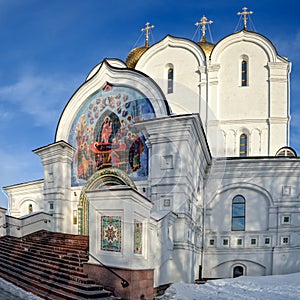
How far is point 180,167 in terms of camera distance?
10922 millimetres

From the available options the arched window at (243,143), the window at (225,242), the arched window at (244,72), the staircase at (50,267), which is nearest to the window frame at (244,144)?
the arched window at (243,143)

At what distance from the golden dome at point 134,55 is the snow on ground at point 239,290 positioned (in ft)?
45.5

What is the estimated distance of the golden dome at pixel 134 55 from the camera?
841 inches

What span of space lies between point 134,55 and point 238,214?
11852 millimetres

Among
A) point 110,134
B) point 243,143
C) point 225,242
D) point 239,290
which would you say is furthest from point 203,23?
point 239,290

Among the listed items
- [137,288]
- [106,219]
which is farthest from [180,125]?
[137,288]

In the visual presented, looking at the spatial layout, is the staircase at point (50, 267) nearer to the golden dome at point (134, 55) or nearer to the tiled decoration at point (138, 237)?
the tiled decoration at point (138, 237)

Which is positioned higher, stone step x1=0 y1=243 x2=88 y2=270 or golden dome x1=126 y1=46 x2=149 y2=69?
golden dome x1=126 y1=46 x2=149 y2=69

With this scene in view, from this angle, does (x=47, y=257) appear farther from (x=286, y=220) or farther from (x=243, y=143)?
(x=243, y=143)

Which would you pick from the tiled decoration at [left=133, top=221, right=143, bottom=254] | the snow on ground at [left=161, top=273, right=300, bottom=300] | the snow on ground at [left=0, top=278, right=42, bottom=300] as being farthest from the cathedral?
the snow on ground at [left=0, top=278, right=42, bottom=300]

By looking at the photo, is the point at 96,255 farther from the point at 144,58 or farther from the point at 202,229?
the point at 144,58

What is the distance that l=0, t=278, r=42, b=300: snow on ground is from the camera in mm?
7480

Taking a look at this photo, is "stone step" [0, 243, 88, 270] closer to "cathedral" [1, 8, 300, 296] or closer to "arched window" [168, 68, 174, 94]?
"cathedral" [1, 8, 300, 296]

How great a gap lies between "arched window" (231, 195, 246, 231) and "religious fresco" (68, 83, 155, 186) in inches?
181
